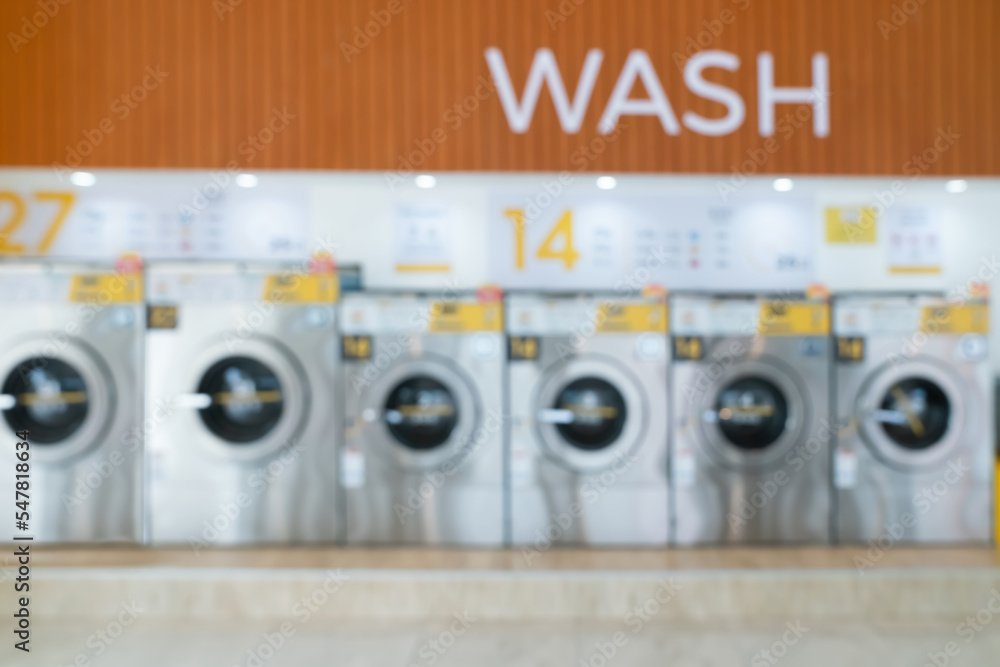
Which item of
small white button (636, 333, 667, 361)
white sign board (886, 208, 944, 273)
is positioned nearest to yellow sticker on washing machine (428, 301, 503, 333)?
small white button (636, 333, 667, 361)

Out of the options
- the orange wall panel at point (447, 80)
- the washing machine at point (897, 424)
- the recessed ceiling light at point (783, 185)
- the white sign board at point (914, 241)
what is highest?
the orange wall panel at point (447, 80)

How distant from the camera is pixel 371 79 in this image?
4.38 m

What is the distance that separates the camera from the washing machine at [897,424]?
4.21m

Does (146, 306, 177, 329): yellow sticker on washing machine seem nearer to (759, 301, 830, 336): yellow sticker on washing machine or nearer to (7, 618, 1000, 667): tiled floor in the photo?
(7, 618, 1000, 667): tiled floor

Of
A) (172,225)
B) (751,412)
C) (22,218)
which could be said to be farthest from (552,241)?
(22,218)

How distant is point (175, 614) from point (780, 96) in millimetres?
3902

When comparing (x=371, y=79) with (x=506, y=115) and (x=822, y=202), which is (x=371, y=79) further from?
(x=822, y=202)

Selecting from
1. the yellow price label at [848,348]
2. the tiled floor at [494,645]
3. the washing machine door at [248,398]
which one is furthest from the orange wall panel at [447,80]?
the tiled floor at [494,645]

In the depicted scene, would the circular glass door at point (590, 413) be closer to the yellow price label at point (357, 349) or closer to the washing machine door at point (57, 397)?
the yellow price label at point (357, 349)

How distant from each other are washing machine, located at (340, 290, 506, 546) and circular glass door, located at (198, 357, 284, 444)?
0.37 metres

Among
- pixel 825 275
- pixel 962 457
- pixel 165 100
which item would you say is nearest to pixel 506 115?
pixel 165 100

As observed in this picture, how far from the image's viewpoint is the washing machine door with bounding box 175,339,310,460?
13.6 ft

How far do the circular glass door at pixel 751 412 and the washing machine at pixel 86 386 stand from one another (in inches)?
116

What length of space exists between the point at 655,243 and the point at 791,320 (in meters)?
1.07
